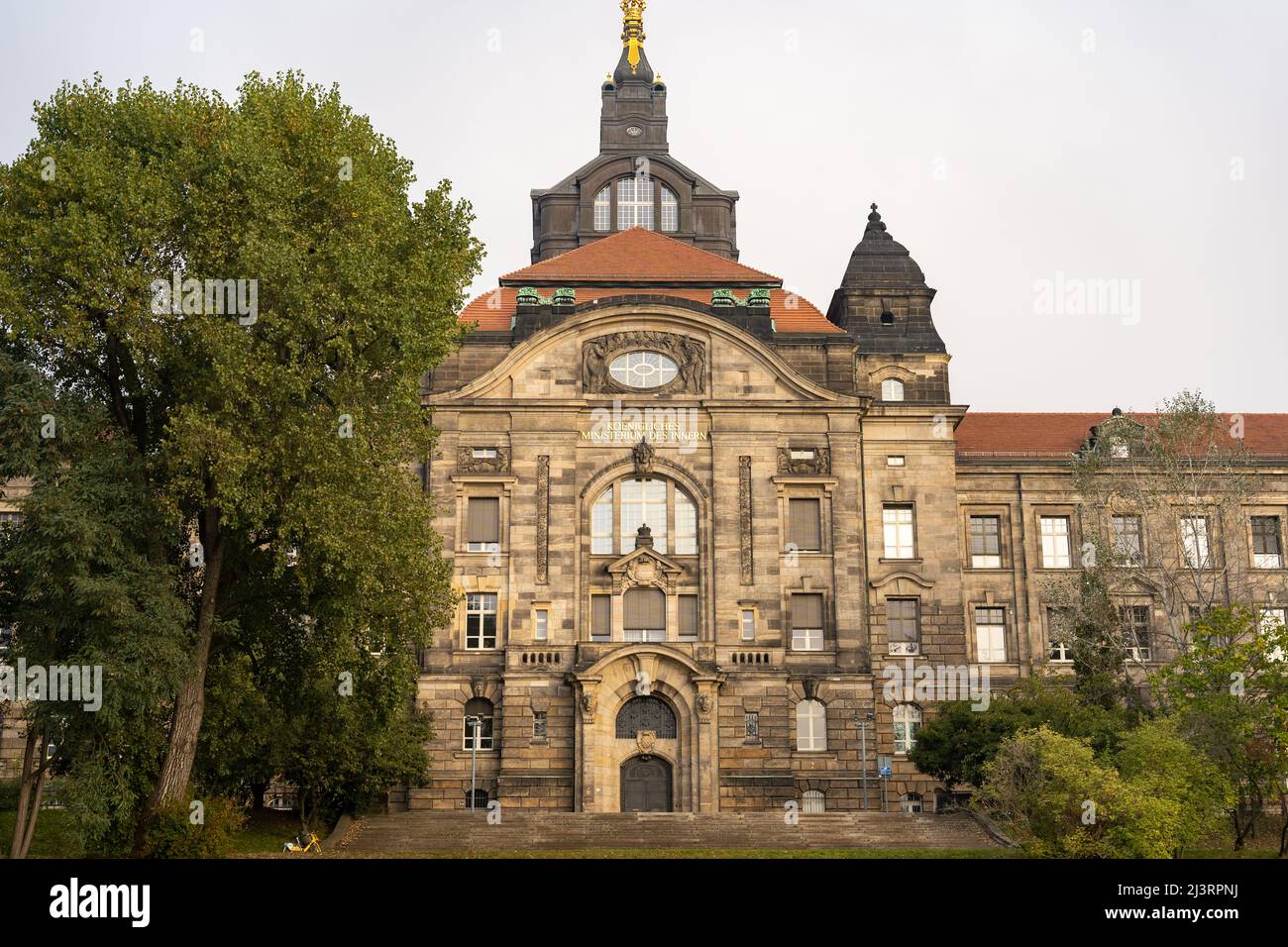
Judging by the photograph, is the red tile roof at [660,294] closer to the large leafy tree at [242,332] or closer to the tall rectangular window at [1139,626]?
the tall rectangular window at [1139,626]

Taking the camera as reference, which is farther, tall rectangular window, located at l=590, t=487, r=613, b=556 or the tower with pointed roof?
the tower with pointed roof

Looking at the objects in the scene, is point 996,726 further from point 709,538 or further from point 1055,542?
point 1055,542

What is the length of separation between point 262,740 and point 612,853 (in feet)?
27.9

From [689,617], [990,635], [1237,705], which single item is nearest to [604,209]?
[689,617]

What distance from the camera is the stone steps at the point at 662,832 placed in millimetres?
38469

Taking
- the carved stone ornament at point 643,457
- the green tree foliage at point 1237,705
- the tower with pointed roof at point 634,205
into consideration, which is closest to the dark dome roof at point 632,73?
the tower with pointed roof at point 634,205

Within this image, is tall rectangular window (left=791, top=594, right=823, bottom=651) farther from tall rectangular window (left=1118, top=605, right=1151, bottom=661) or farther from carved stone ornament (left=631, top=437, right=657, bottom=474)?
tall rectangular window (left=1118, top=605, right=1151, bottom=661)

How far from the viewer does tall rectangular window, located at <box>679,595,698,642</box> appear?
4853 cm

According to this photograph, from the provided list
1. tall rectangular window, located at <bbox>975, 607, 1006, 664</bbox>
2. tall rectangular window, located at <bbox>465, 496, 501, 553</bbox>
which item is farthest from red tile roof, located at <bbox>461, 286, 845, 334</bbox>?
tall rectangular window, located at <bbox>975, 607, 1006, 664</bbox>

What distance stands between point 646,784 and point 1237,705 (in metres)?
18.4

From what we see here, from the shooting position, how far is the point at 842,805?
46812mm

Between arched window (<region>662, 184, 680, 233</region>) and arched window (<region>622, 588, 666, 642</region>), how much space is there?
2396 cm
